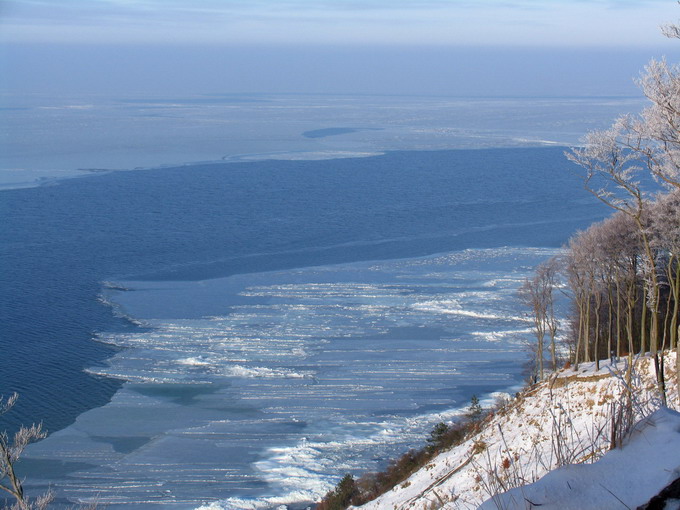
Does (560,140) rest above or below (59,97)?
below

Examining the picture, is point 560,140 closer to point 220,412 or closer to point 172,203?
point 172,203

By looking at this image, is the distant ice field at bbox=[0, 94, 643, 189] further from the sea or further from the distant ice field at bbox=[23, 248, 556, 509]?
the distant ice field at bbox=[23, 248, 556, 509]

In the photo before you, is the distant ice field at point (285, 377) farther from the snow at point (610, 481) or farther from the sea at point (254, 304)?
the snow at point (610, 481)

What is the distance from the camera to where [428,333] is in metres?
23.0

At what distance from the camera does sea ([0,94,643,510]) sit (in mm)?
16656

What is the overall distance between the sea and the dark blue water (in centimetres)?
15

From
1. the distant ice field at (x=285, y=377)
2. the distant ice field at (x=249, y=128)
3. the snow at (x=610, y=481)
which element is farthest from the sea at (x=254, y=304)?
the snow at (x=610, y=481)

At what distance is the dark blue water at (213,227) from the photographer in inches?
878

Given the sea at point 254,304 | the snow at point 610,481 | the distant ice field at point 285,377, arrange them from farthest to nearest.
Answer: the sea at point 254,304
the distant ice field at point 285,377
the snow at point 610,481

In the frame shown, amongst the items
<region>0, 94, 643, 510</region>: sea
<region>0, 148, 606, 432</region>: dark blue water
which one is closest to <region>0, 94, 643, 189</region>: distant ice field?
<region>0, 94, 643, 510</region>: sea

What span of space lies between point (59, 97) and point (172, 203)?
2321 inches

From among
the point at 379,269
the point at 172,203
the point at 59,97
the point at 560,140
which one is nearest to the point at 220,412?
the point at 379,269

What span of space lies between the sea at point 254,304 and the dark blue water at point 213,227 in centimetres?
15

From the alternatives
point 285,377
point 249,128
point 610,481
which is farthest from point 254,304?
point 249,128
